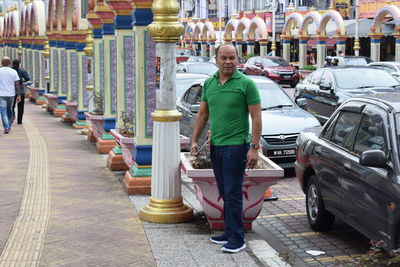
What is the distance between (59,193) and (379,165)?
488 centimetres

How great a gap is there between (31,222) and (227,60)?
2954 millimetres

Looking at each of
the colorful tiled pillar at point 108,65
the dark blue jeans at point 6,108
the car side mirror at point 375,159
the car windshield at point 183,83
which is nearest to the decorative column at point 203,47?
the car windshield at point 183,83

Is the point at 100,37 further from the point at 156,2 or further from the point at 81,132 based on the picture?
the point at 156,2

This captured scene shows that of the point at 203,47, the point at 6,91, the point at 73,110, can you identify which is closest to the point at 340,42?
the point at 73,110

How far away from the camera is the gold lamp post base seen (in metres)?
7.89

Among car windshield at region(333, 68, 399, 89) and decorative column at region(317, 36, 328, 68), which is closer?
car windshield at region(333, 68, 399, 89)

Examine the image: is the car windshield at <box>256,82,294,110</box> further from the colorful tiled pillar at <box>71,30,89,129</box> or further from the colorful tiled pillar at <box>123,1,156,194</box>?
the colorful tiled pillar at <box>71,30,89,129</box>

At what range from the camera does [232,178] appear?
671 centimetres

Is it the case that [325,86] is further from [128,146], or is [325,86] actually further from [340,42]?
[340,42]

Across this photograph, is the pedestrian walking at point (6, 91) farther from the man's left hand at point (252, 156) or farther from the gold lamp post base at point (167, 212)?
the man's left hand at point (252, 156)

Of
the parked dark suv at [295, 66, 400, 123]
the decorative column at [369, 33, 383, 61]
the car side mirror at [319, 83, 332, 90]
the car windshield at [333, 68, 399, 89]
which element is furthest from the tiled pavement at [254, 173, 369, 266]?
the decorative column at [369, 33, 383, 61]

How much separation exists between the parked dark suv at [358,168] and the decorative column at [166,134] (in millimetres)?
1437

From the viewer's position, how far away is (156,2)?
8.07 meters

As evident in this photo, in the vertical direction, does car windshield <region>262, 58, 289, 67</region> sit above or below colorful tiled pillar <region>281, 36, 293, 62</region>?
below
